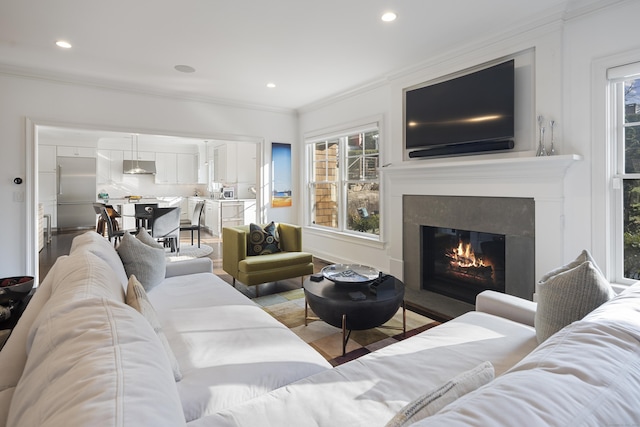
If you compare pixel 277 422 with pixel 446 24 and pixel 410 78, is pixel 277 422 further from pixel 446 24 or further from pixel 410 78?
pixel 410 78

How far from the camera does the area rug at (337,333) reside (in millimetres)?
2480

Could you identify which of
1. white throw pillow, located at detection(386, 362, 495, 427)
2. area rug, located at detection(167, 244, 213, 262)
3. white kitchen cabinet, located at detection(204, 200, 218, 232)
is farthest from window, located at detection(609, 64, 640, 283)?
white kitchen cabinet, located at detection(204, 200, 218, 232)

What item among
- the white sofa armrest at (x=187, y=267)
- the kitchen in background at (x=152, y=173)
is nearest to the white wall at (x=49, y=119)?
the kitchen in background at (x=152, y=173)

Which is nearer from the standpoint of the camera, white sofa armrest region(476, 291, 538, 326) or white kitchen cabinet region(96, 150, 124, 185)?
white sofa armrest region(476, 291, 538, 326)

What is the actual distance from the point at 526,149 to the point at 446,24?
4.28 ft

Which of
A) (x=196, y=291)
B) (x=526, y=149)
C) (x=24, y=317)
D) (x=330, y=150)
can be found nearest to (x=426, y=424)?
(x=24, y=317)

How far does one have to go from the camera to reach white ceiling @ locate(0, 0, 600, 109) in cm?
269

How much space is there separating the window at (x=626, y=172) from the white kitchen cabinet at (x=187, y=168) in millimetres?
9818

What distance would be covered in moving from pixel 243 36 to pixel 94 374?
10.7 ft

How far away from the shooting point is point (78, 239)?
7.41 feet

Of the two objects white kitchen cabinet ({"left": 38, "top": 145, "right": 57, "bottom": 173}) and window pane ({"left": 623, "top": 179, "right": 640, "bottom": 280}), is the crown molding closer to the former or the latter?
window pane ({"left": 623, "top": 179, "right": 640, "bottom": 280})

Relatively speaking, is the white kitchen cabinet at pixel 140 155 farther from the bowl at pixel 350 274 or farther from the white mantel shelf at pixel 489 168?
the bowl at pixel 350 274

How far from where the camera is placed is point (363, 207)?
4965 mm

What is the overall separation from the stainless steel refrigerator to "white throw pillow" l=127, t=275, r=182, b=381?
8.82 meters
